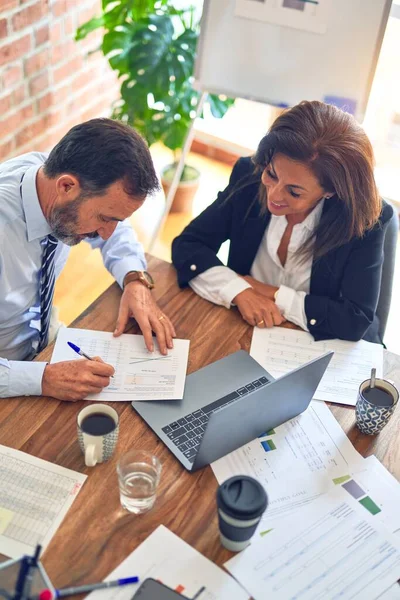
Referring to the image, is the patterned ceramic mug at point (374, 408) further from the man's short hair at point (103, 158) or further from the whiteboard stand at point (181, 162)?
the whiteboard stand at point (181, 162)

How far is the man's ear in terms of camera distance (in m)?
1.53

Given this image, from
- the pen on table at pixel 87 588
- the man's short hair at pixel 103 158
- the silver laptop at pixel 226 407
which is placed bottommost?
the pen on table at pixel 87 588

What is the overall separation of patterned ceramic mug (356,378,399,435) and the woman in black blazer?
0.25m

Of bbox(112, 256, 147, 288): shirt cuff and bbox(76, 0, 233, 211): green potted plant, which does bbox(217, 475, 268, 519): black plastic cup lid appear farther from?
bbox(76, 0, 233, 211): green potted plant

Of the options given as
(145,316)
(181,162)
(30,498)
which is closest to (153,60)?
(181,162)

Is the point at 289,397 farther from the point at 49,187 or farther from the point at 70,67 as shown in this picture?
the point at 70,67

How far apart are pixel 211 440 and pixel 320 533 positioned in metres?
0.27

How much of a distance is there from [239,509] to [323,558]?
0.21 metres

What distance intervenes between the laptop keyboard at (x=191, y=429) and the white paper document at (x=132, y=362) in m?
0.06

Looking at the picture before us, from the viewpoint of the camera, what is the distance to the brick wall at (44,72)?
2.56 metres

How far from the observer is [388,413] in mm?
1451

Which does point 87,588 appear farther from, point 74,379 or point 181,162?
point 181,162

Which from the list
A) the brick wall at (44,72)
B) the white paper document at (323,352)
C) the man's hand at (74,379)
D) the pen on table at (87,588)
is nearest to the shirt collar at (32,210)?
the man's hand at (74,379)

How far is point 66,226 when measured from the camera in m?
1.61
